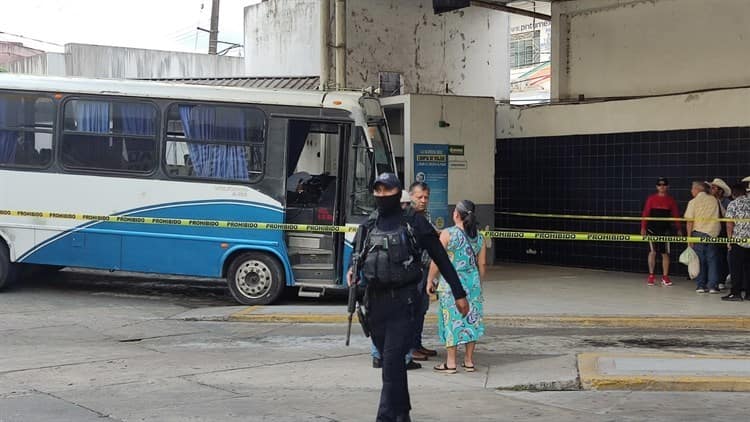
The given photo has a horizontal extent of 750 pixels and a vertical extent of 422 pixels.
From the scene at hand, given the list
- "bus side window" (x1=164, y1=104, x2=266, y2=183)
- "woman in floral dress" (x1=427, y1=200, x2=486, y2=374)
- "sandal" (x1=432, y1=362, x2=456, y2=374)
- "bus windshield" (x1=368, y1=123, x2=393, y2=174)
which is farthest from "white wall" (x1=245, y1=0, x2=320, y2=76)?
"sandal" (x1=432, y1=362, x2=456, y2=374)

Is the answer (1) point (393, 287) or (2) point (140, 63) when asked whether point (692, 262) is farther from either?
(2) point (140, 63)

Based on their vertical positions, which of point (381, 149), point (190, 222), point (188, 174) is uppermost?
point (381, 149)

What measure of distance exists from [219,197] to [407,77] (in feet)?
27.0

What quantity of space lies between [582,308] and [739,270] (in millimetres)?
2557

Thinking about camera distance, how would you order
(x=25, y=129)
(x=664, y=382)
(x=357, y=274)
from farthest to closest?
(x=25, y=129) < (x=664, y=382) < (x=357, y=274)

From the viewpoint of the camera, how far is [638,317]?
12.0 m

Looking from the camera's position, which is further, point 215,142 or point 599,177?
point 599,177

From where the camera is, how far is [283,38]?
23375 mm

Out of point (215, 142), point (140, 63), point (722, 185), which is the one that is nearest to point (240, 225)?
point (215, 142)

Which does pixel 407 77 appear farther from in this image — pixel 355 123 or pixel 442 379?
pixel 442 379

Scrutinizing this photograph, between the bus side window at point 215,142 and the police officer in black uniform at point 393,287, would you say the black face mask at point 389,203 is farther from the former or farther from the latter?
the bus side window at point 215,142

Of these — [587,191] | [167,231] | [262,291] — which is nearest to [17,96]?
[167,231]

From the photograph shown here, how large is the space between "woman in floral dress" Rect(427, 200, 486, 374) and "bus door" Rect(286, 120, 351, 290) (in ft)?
14.8

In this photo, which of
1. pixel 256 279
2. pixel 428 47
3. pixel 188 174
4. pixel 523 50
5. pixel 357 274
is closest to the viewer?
pixel 357 274
